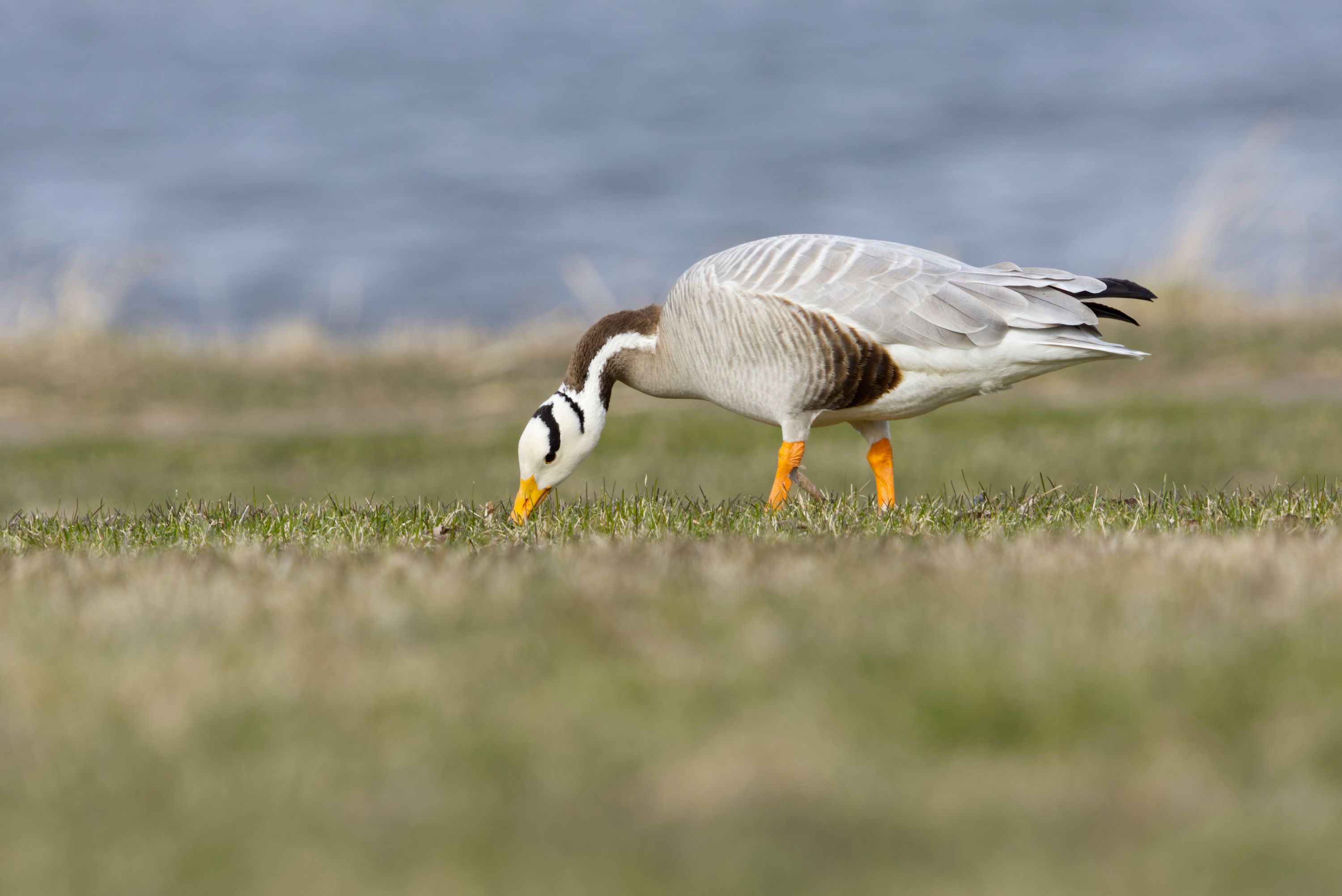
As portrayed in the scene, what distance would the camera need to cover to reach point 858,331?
569cm

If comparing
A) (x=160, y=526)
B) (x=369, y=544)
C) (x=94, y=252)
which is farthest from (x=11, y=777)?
(x=94, y=252)

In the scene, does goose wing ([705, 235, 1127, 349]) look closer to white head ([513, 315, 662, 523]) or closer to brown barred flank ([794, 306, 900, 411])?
brown barred flank ([794, 306, 900, 411])

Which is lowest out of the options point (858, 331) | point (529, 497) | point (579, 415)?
point (529, 497)

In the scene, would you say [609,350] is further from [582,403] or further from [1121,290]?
[1121,290]

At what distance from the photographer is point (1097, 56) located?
3731 centimetres

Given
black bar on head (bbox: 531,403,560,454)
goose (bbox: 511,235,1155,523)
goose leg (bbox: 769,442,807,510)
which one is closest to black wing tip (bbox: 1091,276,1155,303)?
goose (bbox: 511,235,1155,523)

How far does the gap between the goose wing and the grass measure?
879 millimetres

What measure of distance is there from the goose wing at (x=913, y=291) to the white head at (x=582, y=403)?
64 centimetres

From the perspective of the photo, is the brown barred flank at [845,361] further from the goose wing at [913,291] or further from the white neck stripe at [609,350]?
the white neck stripe at [609,350]

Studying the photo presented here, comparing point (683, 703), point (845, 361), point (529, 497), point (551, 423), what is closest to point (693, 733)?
point (683, 703)

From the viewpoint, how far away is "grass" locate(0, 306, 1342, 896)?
216 cm

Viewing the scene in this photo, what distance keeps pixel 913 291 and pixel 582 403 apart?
1.62 m

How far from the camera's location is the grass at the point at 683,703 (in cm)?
216

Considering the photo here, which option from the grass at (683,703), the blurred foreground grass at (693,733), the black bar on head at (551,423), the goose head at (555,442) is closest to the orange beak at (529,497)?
the goose head at (555,442)
